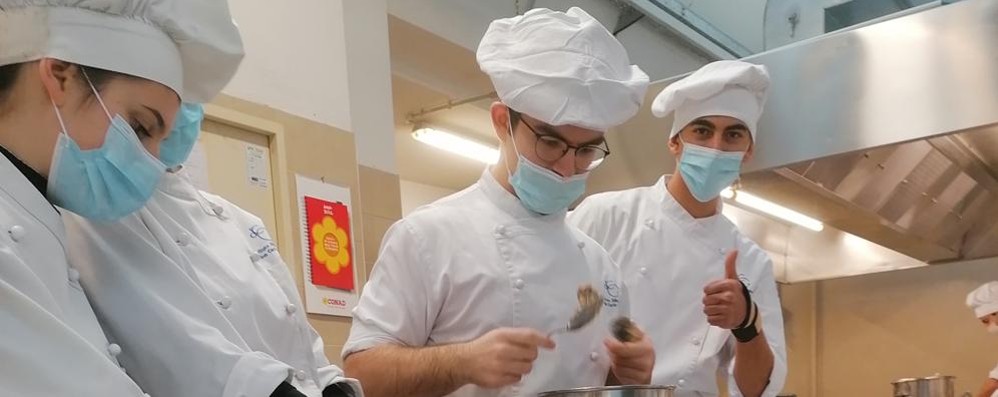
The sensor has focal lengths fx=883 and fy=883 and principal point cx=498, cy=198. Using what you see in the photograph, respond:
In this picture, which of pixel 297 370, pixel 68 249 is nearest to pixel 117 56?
pixel 68 249

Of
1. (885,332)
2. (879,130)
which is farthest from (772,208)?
(885,332)

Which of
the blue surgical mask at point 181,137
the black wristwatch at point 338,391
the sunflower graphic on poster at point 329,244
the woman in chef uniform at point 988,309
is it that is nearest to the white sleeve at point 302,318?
the black wristwatch at point 338,391

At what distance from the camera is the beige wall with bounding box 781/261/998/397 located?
3674 millimetres

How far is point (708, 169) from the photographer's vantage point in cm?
172

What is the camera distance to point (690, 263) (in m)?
1.74

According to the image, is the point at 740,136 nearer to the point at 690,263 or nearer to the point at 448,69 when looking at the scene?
the point at 690,263

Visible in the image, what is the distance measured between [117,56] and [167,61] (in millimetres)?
48

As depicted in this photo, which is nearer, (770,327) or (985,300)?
(770,327)

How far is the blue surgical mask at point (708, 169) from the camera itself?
1729mm

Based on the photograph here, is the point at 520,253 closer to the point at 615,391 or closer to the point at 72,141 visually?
the point at 615,391

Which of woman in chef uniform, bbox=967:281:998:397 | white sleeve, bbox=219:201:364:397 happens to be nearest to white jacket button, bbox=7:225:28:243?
white sleeve, bbox=219:201:364:397

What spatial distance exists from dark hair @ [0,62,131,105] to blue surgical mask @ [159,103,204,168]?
14cm

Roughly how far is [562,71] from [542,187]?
173mm

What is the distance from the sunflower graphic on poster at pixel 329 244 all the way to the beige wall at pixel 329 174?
0.04 m
